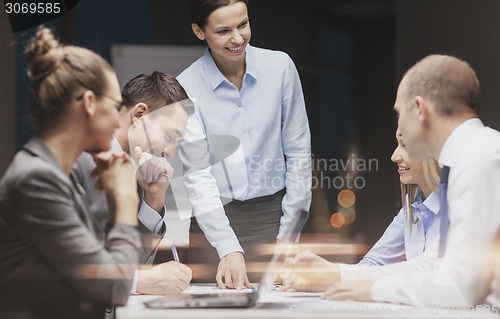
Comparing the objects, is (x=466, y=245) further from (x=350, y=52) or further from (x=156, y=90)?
(x=156, y=90)

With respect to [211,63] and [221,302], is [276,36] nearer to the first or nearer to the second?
[211,63]

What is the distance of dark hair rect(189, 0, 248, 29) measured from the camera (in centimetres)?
311

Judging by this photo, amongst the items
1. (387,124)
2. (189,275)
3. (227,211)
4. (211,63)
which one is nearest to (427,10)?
(387,124)

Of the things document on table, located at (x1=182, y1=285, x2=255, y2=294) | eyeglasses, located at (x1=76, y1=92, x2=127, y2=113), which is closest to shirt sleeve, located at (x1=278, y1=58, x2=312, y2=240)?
document on table, located at (x1=182, y1=285, x2=255, y2=294)

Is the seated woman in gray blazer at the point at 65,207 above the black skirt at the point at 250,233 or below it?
above

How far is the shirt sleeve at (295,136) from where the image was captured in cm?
321

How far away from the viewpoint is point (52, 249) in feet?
7.59

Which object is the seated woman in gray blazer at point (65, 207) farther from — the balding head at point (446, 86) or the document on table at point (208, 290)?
the balding head at point (446, 86)

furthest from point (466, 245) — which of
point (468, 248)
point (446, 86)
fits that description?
point (446, 86)

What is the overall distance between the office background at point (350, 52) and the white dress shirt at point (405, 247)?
0.08 metres

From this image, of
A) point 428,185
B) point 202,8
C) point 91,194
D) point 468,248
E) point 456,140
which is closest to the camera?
point 468,248

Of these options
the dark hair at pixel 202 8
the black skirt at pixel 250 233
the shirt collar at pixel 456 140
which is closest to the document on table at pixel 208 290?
the black skirt at pixel 250 233

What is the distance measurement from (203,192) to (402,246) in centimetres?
86

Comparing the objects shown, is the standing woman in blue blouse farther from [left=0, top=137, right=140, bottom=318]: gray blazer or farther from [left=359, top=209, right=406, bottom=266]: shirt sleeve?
[left=0, top=137, right=140, bottom=318]: gray blazer
